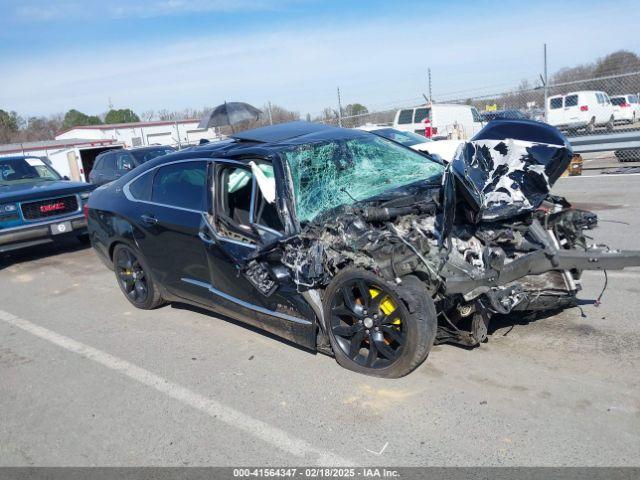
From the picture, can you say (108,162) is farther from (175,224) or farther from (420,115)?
(420,115)

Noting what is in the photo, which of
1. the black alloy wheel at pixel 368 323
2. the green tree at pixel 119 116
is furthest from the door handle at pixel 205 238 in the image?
the green tree at pixel 119 116

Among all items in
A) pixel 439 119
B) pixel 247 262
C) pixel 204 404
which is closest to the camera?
pixel 204 404

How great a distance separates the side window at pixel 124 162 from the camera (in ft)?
44.7

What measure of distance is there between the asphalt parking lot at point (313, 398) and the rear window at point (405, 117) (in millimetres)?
16794

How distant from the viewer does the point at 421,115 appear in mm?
21266

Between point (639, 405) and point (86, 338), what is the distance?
4575 millimetres

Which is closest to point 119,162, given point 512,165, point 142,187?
point 142,187

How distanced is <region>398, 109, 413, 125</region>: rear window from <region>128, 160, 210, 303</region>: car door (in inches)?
672

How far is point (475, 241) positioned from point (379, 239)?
28.1 inches

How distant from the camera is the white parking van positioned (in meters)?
20.9

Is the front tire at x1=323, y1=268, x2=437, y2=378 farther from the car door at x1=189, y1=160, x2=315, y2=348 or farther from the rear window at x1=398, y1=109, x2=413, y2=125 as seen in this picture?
the rear window at x1=398, y1=109, x2=413, y2=125

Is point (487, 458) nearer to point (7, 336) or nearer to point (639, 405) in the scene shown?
point (639, 405)

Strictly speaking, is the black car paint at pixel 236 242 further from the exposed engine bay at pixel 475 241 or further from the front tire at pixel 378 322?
the front tire at pixel 378 322

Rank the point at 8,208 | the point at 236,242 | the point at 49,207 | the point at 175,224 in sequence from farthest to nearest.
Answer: the point at 49,207, the point at 8,208, the point at 175,224, the point at 236,242
